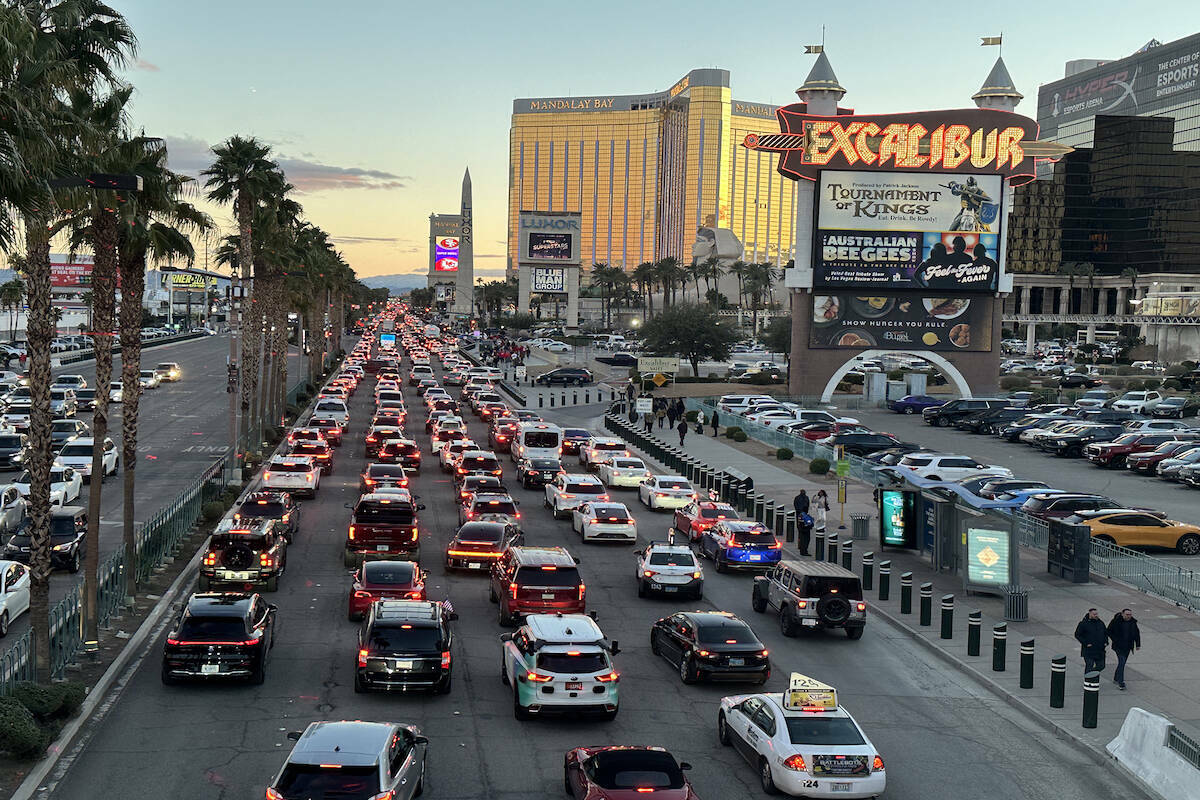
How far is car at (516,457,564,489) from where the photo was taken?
152ft

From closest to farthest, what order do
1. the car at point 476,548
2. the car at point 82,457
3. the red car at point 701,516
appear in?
the car at point 476,548 < the red car at point 701,516 < the car at point 82,457

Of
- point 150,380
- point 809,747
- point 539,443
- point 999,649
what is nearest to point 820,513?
point 999,649

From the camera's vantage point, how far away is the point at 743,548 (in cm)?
3222

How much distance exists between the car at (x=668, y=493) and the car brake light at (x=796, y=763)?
84.3 ft

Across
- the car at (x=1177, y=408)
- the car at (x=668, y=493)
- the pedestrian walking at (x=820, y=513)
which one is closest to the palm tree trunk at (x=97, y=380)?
the pedestrian walking at (x=820, y=513)

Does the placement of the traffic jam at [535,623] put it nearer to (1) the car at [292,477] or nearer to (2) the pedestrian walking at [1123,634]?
(1) the car at [292,477]

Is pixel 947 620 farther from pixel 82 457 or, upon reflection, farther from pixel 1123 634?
pixel 82 457

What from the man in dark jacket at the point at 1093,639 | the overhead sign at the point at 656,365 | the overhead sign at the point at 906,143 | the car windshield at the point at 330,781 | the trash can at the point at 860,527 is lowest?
the trash can at the point at 860,527

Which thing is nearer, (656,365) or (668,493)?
(668,493)

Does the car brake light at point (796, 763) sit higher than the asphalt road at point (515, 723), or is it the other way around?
the car brake light at point (796, 763)

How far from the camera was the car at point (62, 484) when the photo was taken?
1443 inches

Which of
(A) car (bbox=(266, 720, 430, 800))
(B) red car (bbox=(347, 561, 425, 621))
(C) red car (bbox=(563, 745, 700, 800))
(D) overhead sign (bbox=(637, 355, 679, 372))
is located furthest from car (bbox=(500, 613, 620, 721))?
(D) overhead sign (bbox=(637, 355, 679, 372))

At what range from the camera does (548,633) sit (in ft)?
63.2

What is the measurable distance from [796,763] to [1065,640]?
11854 millimetres
